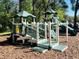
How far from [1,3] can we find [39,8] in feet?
21.9

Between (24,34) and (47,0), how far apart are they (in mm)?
19942

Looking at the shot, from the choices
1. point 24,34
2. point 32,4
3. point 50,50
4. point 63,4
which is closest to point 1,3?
point 32,4

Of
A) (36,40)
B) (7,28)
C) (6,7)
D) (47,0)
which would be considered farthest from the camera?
(6,7)

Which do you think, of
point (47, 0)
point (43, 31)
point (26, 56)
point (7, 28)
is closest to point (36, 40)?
point (43, 31)

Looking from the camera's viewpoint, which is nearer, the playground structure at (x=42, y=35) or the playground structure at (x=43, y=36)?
the playground structure at (x=43, y=36)

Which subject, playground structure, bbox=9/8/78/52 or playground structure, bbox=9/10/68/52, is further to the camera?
playground structure, bbox=9/8/78/52

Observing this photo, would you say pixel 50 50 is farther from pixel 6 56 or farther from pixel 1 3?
pixel 1 3

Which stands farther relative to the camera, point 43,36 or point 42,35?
point 42,35

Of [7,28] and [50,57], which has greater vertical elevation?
[50,57]

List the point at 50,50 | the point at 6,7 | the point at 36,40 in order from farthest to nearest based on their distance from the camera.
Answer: the point at 6,7
the point at 36,40
the point at 50,50

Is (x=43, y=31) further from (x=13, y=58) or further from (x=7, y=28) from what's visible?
(x=7, y=28)

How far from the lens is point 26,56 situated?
932 centimetres

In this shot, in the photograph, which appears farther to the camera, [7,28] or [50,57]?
[7,28]

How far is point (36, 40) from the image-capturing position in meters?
12.2
